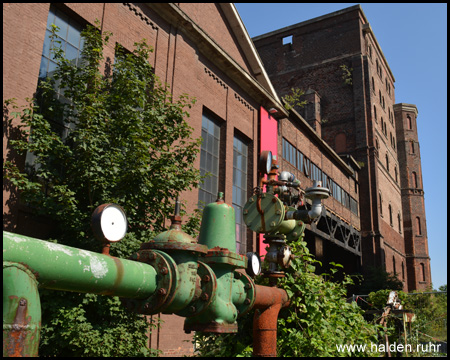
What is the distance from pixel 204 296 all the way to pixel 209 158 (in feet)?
40.0

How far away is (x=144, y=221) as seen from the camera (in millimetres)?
8703

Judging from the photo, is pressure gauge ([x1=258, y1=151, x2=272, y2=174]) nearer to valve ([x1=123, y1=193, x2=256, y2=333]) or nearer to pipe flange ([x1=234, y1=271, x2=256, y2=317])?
valve ([x1=123, y1=193, x2=256, y2=333])

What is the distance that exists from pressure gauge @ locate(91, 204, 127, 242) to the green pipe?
0.20 metres

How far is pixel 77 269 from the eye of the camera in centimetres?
244

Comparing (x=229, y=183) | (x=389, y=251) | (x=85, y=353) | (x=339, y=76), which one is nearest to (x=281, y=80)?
(x=339, y=76)

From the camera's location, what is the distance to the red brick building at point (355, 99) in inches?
1324

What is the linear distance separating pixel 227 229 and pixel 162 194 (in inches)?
193

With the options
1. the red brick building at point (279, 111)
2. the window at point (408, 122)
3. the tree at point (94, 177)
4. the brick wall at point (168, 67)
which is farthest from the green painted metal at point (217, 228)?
the window at point (408, 122)

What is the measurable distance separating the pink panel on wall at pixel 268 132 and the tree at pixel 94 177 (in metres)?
9.58

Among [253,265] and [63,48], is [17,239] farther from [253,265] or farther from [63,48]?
[63,48]

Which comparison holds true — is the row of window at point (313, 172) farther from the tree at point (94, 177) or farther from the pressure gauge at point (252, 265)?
the pressure gauge at point (252, 265)

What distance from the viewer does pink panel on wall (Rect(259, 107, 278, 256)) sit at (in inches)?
732

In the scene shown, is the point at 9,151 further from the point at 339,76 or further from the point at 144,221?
the point at 339,76

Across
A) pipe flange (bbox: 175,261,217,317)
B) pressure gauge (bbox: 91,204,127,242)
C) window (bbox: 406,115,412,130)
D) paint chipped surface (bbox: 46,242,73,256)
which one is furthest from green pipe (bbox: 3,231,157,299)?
window (bbox: 406,115,412,130)
